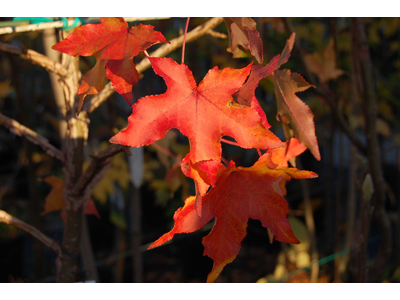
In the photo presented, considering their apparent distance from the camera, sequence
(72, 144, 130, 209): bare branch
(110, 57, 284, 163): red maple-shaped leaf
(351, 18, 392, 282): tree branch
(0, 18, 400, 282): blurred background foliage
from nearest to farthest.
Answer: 1. (110, 57, 284, 163): red maple-shaped leaf
2. (72, 144, 130, 209): bare branch
3. (351, 18, 392, 282): tree branch
4. (0, 18, 400, 282): blurred background foliage

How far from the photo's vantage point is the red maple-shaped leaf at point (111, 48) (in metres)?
0.37

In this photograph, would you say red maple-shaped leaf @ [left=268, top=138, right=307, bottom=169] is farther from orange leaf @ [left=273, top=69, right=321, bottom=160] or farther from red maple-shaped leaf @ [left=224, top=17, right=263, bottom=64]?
red maple-shaped leaf @ [left=224, top=17, right=263, bottom=64]

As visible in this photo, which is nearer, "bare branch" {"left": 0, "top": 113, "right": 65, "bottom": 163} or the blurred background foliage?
"bare branch" {"left": 0, "top": 113, "right": 65, "bottom": 163}

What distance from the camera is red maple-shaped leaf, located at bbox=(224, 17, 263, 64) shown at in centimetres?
41

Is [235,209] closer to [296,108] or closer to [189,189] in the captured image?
[296,108]

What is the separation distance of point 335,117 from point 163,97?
0.67 meters

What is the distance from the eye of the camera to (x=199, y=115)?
0.37 metres

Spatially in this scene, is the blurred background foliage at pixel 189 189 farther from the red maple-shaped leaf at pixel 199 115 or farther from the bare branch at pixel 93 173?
the red maple-shaped leaf at pixel 199 115

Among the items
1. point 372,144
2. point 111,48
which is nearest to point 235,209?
point 111,48

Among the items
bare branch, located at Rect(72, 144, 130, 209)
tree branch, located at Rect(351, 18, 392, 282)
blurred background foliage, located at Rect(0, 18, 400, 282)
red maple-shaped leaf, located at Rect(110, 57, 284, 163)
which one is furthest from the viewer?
blurred background foliage, located at Rect(0, 18, 400, 282)

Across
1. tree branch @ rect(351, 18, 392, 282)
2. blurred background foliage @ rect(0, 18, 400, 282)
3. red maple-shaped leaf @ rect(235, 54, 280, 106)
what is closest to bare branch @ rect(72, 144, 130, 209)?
red maple-shaped leaf @ rect(235, 54, 280, 106)

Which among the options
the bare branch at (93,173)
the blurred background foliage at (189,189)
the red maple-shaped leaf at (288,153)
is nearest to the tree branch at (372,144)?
the blurred background foliage at (189,189)

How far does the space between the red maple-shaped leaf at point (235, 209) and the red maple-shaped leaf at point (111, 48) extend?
155mm

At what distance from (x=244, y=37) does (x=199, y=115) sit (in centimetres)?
19
